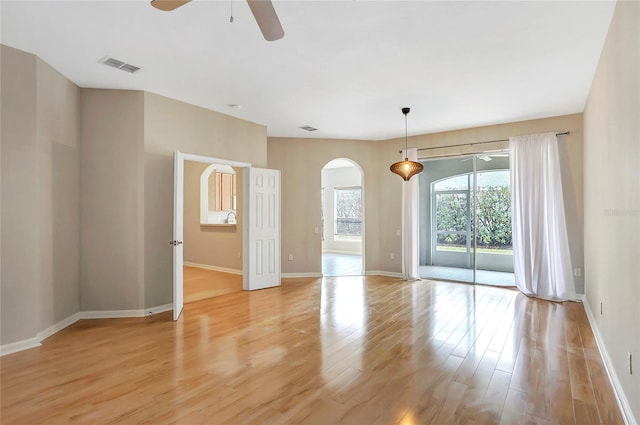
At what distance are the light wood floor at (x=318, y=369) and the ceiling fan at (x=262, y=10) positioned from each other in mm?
2461

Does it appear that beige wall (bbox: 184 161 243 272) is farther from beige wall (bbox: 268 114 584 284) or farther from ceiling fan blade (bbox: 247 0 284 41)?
Result: ceiling fan blade (bbox: 247 0 284 41)

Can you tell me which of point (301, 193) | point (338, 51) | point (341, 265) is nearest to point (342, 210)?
point (341, 265)

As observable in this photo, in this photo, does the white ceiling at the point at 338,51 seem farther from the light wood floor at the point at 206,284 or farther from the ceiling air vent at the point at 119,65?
the light wood floor at the point at 206,284

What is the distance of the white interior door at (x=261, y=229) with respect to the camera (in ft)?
18.4

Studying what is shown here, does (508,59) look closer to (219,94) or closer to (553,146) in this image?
(553,146)

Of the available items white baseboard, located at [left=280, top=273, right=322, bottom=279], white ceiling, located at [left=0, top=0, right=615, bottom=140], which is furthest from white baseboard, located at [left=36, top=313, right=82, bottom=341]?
white baseboard, located at [left=280, top=273, right=322, bottom=279]

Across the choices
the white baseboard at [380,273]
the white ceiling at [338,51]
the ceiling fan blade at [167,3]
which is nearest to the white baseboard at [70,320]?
the white ceiling at [338,51]

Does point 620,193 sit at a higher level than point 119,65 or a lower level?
lower

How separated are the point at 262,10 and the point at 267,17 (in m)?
0.07

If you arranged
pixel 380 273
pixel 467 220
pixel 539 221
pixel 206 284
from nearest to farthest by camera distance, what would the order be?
pixel 539 221 → pixel 206 284 → pixel 467 220 → pixel 380 273

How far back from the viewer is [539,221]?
5195 millimetres

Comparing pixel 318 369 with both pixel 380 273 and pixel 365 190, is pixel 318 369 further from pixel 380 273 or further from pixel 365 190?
pixel 365 190

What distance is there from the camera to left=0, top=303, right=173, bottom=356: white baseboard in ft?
10.3

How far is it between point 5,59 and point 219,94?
2.10 meters
